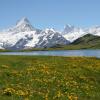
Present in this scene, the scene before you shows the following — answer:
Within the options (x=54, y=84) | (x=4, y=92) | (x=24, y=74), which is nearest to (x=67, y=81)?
(x=54, y=84)

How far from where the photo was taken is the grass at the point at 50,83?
1031 inches

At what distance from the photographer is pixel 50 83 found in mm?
33062

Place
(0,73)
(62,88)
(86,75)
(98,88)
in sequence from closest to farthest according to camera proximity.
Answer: (62,88) < (98,88) < (0,73) < (86,75)

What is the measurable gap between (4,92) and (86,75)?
17676mm

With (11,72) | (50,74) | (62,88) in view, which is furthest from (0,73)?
(62,88)

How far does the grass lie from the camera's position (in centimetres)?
2619

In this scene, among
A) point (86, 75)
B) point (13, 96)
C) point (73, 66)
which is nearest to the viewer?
point (13, 96)

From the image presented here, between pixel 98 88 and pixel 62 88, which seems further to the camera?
pixel 98 88

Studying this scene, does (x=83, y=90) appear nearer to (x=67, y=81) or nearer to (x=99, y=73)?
(x=67, y=81)

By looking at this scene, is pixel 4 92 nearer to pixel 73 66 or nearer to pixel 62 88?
pixel 62 88

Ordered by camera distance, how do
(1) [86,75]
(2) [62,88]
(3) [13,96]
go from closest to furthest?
(3) [13,96]
(2) [62,88]
(1) [86,75]

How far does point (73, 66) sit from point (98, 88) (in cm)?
1235

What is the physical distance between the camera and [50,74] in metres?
38.2

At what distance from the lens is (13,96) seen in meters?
25.2
